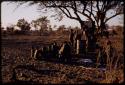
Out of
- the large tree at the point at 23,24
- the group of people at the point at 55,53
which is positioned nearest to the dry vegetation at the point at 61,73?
the group of people at the point at 55,53

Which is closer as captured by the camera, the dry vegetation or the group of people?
the dry vegetation

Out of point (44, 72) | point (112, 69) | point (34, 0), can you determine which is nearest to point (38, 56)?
point (44, 72)

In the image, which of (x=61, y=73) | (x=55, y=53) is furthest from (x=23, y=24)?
(x=61, y=73)

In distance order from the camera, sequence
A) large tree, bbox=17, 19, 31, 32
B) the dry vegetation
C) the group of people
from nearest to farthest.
→ the dry vegetation → the group of people → large tree, bbox=17, 19, 31, 32

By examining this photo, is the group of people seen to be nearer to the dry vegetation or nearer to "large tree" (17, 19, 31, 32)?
the dry vegetation

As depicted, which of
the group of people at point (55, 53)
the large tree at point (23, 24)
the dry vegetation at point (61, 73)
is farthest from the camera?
the large tree at point (23, 24)

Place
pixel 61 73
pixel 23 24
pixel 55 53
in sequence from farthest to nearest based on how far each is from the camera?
pixel 23 24
pixel 55 53
pixel 61 73

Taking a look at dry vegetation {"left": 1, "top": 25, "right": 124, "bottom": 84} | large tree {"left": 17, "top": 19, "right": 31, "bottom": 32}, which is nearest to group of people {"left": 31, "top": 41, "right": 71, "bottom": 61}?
dry vegetation {"left": 1, "top": 25, "right": 124, "bottom": 84}

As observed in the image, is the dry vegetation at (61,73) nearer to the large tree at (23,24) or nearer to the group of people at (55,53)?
the group of people at (55,53)

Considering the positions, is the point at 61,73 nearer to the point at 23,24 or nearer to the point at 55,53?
the point at 55,53

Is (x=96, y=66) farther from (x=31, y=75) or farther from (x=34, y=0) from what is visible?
(x=34, y=0)

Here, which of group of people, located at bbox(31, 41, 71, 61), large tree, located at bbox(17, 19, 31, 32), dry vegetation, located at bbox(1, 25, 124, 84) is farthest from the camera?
large tree, located at bbox(17, 19, 31, 32)

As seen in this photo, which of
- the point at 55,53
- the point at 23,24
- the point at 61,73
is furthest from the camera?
the point at 23,24

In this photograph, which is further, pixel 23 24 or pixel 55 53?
pixel 23 24
